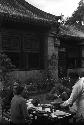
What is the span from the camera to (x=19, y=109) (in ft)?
20.3

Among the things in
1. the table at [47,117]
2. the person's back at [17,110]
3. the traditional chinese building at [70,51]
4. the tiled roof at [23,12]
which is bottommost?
the table at [47,117]

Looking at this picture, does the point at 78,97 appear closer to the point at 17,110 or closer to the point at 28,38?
the point at 17,110

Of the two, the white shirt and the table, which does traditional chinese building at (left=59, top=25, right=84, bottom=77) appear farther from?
the white shirt

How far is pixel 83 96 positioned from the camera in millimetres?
6465

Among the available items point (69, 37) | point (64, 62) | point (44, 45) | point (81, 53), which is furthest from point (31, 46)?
point (81, 53)

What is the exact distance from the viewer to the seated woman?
615cm

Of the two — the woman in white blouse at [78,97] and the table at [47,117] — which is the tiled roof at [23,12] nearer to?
the table at [47,117]

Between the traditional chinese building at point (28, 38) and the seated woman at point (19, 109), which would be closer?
the seated woman at point (19, 109)

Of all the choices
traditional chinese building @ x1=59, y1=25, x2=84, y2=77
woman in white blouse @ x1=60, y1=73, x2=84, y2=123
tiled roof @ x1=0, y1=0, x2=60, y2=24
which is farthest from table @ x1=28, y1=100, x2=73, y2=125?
traditional chinese building @ x1=59, y1=25, x2=84, y2=77

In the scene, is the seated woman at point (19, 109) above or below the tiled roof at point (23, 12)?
below

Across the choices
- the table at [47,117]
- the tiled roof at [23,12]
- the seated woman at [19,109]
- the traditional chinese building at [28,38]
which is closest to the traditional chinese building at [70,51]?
the traditional chinese building at [28,38]

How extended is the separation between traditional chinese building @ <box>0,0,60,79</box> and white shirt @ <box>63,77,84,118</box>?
5.76 meters

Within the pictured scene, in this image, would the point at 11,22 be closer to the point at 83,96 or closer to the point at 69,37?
the point at 69,37

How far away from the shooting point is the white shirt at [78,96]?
Answer: 638cm
